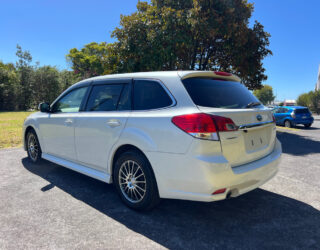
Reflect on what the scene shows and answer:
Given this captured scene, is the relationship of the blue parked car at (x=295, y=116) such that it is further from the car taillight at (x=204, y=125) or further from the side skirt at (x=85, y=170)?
the side skirt at (x=85, y=170)

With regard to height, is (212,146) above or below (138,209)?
above

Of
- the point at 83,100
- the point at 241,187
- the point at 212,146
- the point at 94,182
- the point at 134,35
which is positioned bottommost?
the point at 94,182

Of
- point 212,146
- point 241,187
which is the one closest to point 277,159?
point 241,187

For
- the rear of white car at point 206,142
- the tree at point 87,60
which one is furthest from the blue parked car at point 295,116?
the tree at point 87,60

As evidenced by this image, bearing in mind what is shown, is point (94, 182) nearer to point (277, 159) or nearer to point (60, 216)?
point (60, 216)

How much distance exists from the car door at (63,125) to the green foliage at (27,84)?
114 feet

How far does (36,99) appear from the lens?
117 feet

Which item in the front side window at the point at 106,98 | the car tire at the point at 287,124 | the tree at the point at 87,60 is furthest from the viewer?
the tree at the point at 87,60

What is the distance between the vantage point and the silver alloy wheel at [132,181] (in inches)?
116

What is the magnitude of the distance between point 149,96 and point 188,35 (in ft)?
30.6

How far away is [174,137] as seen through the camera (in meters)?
2.54

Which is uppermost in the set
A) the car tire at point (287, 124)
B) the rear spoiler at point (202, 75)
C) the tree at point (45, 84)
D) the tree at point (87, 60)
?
the tree at point (87, 60)

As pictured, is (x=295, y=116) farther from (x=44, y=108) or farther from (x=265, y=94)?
(x=265, y=94)

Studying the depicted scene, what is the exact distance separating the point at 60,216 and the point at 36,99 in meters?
37.3
